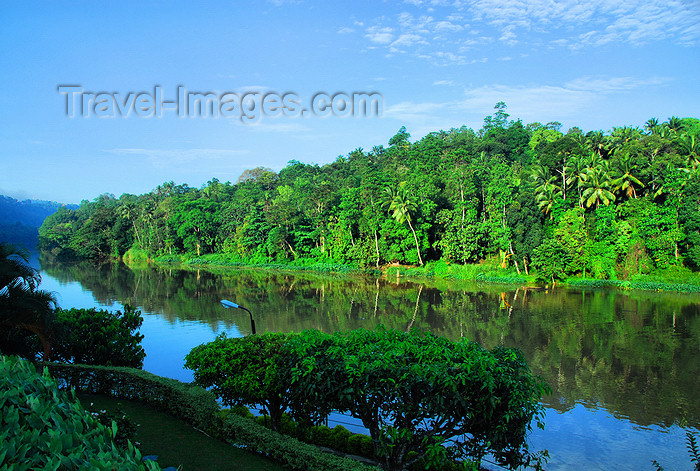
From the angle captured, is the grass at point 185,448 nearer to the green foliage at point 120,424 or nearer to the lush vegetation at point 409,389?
the green foliage at point 120,424

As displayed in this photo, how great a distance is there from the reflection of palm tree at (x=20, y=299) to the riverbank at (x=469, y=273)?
29547 millimetres

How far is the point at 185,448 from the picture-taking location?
8.12 meters

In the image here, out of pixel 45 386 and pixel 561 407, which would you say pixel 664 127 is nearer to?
pixel 561 407

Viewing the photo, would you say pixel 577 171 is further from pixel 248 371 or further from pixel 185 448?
pixel 185 448

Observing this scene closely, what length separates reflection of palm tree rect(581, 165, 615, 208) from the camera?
31891 mm

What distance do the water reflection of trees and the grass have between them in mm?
8987

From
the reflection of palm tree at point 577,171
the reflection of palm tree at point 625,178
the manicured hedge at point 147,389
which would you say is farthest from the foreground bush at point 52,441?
the reflection of palm tree at point 625,178

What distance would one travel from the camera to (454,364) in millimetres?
7082

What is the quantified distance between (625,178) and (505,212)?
8.40m

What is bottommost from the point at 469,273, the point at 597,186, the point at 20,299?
the point at 469,273

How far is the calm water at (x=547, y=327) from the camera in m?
10.9

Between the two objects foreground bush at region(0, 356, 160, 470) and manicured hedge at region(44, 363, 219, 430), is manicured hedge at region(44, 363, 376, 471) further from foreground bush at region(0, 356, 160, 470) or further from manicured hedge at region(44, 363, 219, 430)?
foreground bush at region(0, 356, 160, 470)

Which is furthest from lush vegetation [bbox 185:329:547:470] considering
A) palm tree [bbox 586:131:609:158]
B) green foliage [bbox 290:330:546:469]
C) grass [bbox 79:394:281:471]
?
palm tree [bbox 586:131:609:158]

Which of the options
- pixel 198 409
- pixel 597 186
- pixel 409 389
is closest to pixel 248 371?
pixel 198 409
